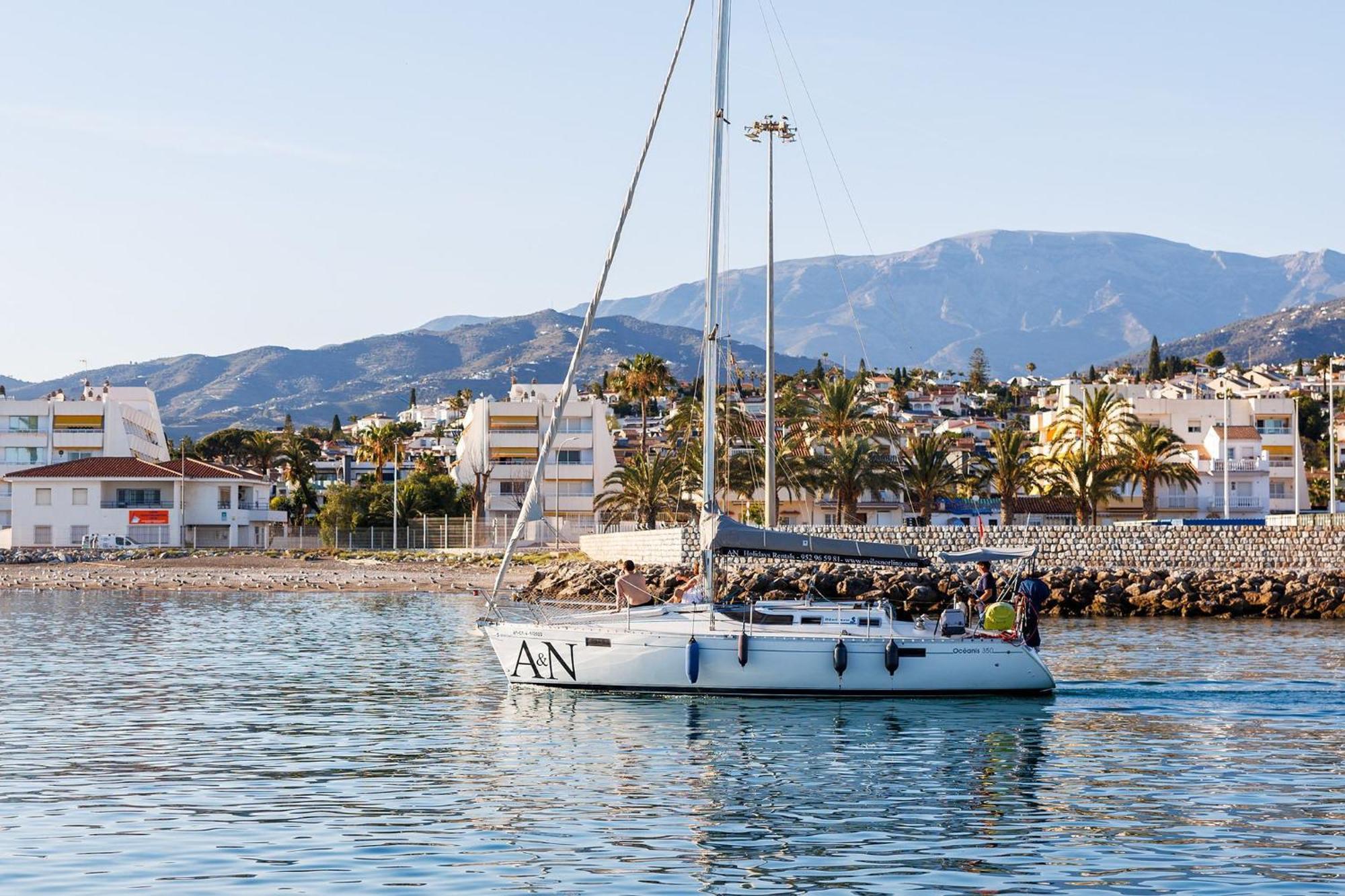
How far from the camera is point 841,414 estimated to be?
8188 cm

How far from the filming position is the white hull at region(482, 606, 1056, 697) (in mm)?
26047

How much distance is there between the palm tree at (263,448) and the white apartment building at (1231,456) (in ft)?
208

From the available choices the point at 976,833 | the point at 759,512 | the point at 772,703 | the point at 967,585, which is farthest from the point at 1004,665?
the point at 759,512

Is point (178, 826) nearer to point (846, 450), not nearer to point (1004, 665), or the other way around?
point (1004, 665)

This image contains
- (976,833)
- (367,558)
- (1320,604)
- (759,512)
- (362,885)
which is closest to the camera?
(362,885)

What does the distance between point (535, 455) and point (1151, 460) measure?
40.7 meters

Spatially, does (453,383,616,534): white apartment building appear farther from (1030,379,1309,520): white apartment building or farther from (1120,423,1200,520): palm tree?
(1120,423,1200,520): palm tree

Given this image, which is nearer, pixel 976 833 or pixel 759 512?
pixel 976 833

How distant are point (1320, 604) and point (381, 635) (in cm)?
2965

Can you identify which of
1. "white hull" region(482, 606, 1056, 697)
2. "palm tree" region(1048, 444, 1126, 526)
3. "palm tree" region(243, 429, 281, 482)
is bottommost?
"white hull" region(482, 606, 1056, 697)

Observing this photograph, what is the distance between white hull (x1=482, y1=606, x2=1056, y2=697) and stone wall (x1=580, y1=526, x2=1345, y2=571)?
2972cm

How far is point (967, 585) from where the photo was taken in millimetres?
52375

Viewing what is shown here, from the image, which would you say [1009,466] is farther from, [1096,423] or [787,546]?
[787,546]

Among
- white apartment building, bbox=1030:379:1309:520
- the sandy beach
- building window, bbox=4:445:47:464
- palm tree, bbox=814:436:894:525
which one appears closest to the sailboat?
A: the sandy beach
